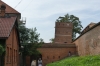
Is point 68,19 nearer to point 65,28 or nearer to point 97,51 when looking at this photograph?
point 65,28

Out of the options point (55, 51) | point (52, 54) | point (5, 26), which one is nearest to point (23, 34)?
point (52, 54)

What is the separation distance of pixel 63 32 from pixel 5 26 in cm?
4587

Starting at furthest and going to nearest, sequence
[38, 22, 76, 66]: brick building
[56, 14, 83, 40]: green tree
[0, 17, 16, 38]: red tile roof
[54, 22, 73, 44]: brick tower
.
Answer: [56, 14, 83, 40]: green tree < [54, 22, 73, 44]: brick tower < [38, 22, 76, 66]: brick building < [0, 17, 16, 38]: red tile roof

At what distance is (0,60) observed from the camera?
61.6 feet

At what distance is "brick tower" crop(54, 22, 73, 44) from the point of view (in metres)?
64.6

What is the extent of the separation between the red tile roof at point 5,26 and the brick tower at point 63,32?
42.8 meters

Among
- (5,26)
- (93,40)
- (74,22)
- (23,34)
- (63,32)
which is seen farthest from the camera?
(74,22)

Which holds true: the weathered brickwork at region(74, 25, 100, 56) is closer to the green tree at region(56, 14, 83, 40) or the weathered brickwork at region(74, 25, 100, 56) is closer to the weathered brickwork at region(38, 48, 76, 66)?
the weathered brickwork at region(38, 48, 76, 66)

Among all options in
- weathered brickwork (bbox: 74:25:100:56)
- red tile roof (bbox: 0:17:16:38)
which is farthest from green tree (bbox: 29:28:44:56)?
red tile roof (bbox: 0:17:16:38)

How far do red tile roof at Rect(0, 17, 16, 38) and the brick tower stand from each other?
42783mm

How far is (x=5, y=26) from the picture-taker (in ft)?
66.0

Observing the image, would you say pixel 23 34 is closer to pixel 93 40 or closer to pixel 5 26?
pixel 93 40

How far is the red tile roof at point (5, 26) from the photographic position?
729 inches

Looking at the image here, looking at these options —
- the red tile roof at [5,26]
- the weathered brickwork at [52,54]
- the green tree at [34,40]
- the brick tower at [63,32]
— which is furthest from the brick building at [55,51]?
the red tile roof at [5,26]
